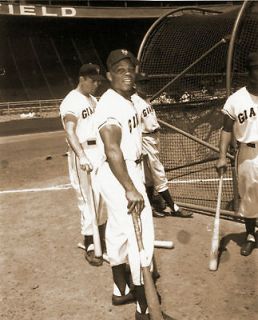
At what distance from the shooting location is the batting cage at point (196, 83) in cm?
Result: 636

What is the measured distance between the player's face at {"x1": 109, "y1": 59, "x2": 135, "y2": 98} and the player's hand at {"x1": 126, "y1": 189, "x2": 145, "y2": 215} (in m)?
0.91

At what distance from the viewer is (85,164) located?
175 inches

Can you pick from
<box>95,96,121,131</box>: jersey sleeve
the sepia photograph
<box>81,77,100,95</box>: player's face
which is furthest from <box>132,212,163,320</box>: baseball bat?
<box>81,77,100,95</box>: player's face

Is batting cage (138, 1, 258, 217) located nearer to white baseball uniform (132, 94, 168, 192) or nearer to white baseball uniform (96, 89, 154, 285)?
white baseball uniform (132, 94, 168, 192)

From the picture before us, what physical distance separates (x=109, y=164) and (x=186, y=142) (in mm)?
6907

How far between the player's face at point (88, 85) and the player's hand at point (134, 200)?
6.07ft

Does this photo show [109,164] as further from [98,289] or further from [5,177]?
[5,177]

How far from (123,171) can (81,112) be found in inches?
62.5

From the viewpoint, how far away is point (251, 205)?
4543 millimetres

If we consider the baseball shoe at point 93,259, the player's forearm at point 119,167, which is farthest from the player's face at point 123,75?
the baseball shoe at point 93,259

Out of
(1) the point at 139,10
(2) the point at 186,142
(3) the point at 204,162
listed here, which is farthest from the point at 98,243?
(1) the point at 139,10

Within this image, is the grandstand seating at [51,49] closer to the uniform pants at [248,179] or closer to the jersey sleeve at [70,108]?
the jersey sleeve at [70,108]

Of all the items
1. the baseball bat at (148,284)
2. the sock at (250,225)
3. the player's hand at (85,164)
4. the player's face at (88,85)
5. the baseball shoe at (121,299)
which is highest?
the player's face at (88,85)

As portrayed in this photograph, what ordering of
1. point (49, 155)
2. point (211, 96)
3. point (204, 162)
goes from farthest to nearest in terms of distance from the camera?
point (211, 96) < point (49, 155) < point (204, 162)
